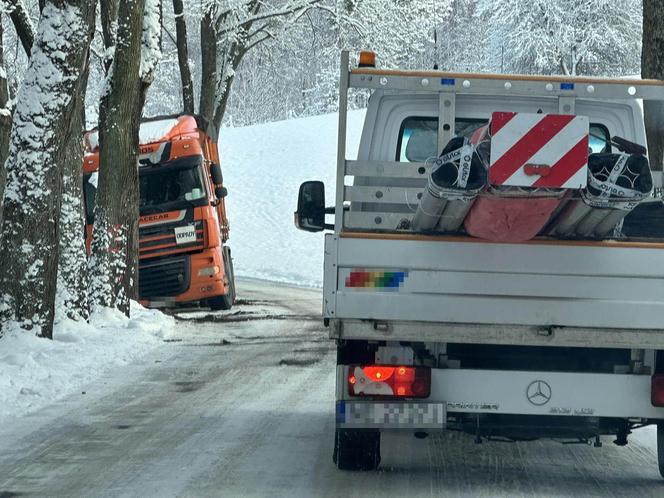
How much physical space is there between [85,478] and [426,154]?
2.95 meters

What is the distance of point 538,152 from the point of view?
5.71 metres

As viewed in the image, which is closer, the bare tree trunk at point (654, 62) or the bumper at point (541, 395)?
the bumper at point (541, 395)

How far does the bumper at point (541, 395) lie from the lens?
676 centimetres

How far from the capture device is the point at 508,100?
26.3 ft

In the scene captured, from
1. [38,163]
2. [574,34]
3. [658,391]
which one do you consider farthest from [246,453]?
[574,34]

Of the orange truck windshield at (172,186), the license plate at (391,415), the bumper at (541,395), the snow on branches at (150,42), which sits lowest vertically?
the license plate at (391,415)

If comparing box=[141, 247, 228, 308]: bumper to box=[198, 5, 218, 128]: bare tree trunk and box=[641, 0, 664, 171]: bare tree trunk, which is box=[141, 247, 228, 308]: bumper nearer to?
box=[641, 0, 664, 171]: bare tree trunk

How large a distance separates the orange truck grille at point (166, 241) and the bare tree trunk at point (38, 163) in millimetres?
6648

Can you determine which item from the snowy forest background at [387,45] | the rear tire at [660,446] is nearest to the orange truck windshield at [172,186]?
the snowy forest background at [387,45]

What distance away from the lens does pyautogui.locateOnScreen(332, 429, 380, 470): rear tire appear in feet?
23.8

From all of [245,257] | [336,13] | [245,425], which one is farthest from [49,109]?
[245,257]

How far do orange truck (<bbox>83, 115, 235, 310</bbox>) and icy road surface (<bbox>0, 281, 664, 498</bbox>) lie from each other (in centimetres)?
733

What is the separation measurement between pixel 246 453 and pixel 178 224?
38.7ft

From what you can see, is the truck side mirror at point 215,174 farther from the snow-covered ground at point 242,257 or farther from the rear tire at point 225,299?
the snow-covered ground at point 242,257
